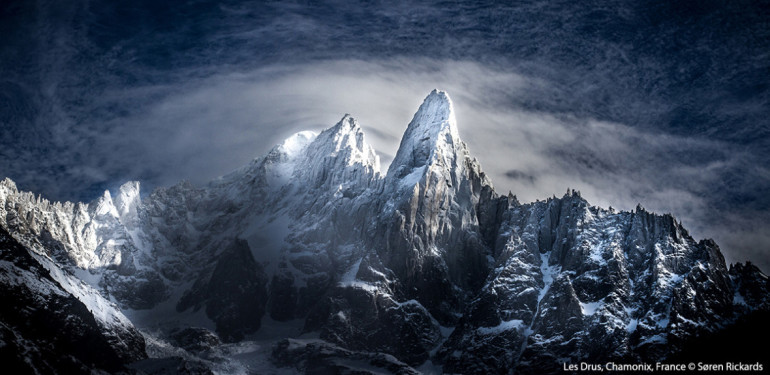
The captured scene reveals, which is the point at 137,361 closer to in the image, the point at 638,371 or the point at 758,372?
the point at 638,371

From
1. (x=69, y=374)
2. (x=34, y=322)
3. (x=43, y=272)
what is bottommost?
(x=69, y=374)

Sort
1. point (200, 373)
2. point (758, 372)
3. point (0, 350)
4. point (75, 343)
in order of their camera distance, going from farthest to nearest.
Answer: point (200, 373), point (758, 372), point (75, 343), point (0, 350)

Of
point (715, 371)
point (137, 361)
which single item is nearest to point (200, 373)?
point (137, 361)

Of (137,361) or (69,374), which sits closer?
(69,374)

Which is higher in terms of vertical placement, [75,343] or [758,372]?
[758,372]

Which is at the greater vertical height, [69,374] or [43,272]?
[43,272]

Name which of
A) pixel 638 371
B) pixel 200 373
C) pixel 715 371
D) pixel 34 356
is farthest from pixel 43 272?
pixel 715 371

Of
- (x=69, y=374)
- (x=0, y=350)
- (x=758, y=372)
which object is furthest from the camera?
(x=758, y=372)

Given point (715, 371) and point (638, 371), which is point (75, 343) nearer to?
point (638, 371)

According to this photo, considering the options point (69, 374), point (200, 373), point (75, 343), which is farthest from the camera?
point (200, 373)
